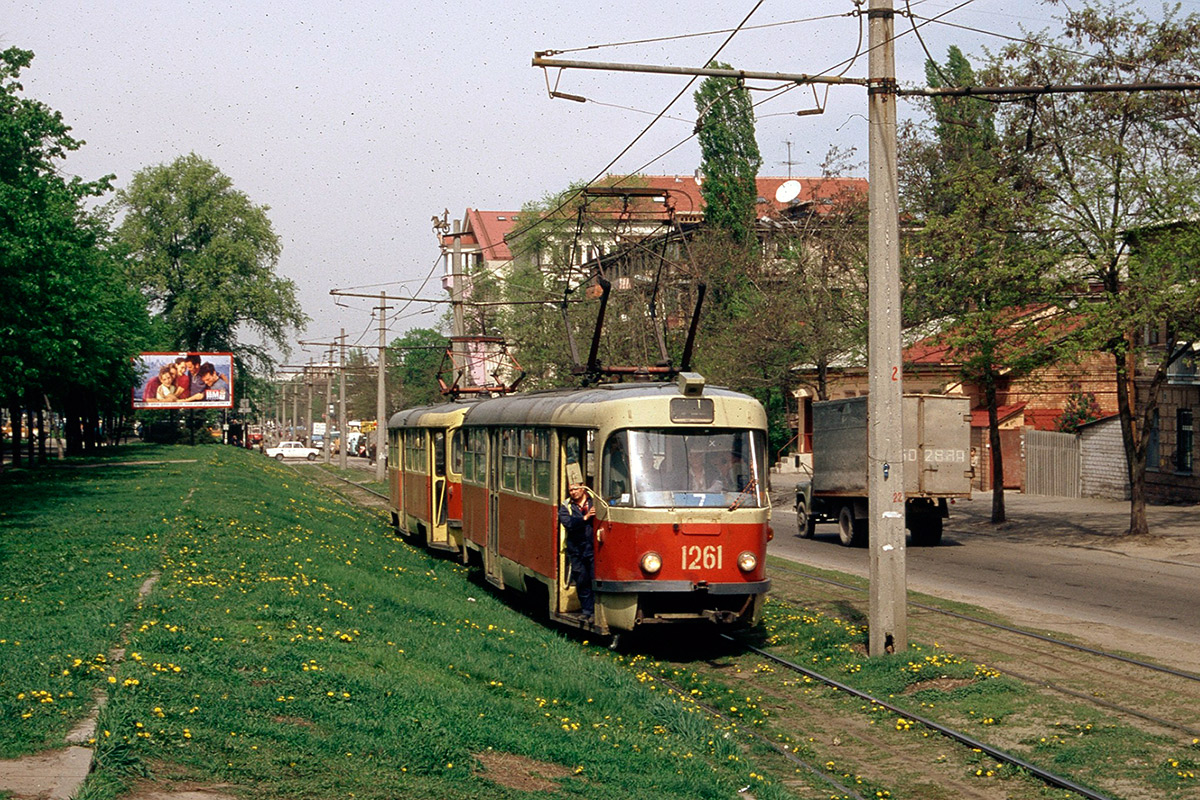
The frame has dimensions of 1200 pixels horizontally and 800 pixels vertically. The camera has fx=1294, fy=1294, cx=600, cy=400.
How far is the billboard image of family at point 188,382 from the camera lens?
223 feet

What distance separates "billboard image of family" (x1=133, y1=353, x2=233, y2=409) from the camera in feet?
223

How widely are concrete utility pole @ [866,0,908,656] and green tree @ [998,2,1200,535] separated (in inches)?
568

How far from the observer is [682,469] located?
13602 mm

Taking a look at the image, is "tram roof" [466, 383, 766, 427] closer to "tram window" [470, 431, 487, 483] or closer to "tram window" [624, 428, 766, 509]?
"tram window" [624, 428, 766, 509]

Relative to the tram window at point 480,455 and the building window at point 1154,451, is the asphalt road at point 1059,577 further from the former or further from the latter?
the tram window at point 480,455

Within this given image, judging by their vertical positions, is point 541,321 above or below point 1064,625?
above

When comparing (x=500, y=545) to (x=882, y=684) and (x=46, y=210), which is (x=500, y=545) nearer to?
(x=882, y=684)

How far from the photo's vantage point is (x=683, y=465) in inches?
536

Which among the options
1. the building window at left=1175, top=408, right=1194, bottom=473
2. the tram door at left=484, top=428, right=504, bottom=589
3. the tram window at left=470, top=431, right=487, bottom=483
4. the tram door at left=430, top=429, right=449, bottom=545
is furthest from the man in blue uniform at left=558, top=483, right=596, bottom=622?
the building window at left=1175, top=408, right=1194, bottom=473

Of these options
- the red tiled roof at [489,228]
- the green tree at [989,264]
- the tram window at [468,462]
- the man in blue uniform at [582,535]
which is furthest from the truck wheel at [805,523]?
the red tiled roof at [489,228]

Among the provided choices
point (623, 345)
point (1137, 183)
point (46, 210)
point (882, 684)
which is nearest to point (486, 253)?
point (623, 345)

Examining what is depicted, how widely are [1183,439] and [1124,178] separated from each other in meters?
13.6

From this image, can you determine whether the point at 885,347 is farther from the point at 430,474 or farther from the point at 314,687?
the point at 430,474

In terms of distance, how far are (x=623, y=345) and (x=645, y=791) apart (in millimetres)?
35328
